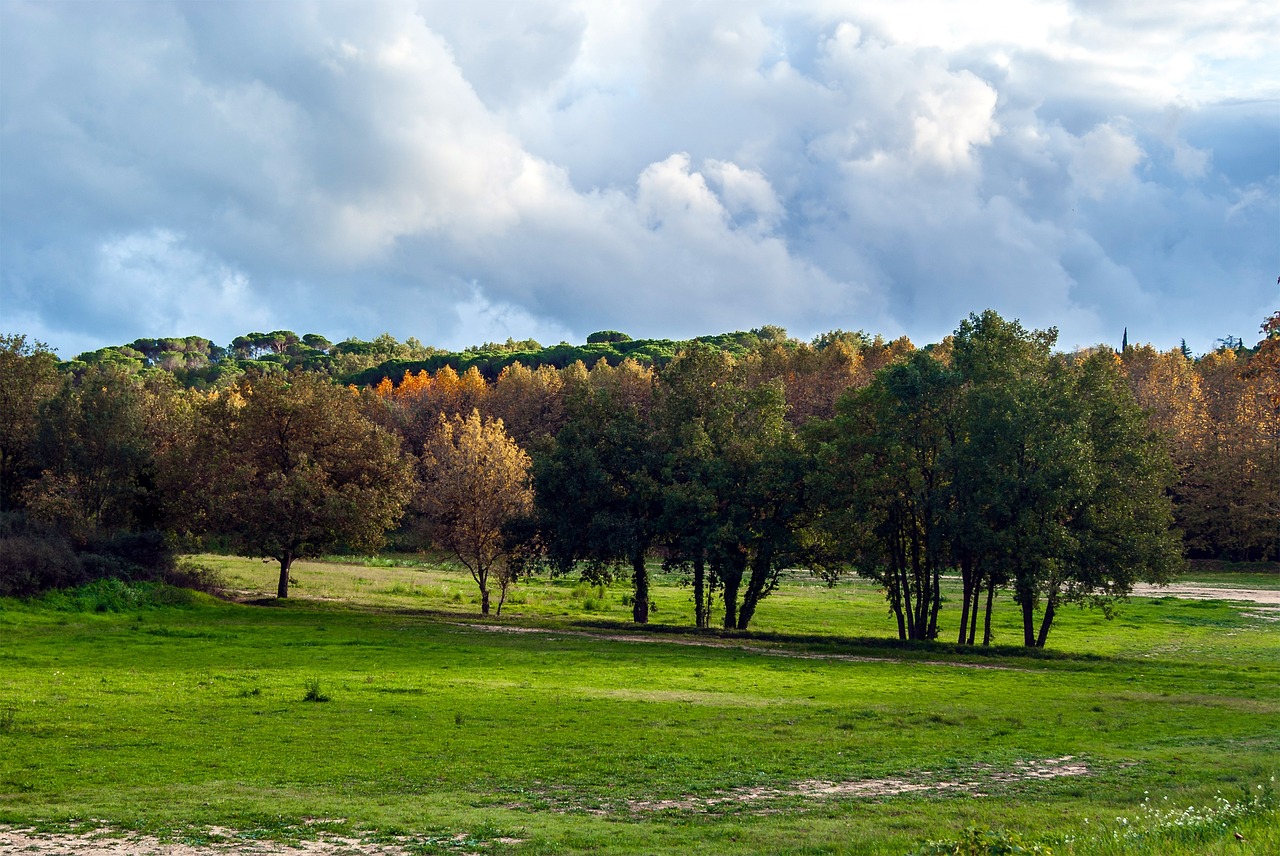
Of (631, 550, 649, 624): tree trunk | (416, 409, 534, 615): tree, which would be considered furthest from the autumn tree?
(631, 550, 649, 624): tree trunk

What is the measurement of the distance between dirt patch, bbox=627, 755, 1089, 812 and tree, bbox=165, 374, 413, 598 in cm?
4543

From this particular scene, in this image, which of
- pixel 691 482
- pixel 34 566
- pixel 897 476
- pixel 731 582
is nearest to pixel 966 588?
pixel 897 476

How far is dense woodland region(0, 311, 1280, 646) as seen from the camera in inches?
1891

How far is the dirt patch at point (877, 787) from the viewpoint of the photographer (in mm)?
17953

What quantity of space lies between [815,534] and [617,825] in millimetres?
39868

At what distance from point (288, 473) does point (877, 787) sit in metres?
50.9

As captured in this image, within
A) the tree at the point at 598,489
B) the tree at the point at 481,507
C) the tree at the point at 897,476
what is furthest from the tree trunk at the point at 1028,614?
the tree at the point at 481,507

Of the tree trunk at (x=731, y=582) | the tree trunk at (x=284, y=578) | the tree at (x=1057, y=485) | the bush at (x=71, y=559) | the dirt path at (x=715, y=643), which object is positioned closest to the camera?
the dirt path at (x=715, y=643)

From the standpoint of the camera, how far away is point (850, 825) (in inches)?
627

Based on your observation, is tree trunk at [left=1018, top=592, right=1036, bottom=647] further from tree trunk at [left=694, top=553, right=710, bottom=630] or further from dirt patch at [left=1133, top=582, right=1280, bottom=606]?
dirt patch at [left=1133, top=582, right=1280, bottom=606]

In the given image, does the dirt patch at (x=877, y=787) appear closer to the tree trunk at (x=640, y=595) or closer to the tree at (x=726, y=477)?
the tree at (x=726, y=477)

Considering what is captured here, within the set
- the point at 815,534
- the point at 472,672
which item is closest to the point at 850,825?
the point at 472,672

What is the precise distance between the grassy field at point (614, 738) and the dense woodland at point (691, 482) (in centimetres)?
496

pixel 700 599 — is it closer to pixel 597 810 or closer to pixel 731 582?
pixel 731 582
